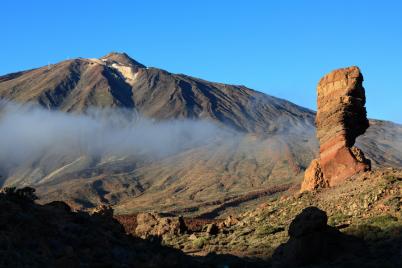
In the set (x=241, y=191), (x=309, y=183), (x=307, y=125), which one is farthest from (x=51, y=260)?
(x=307, y=125)

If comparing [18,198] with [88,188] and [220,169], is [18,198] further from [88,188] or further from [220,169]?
[220,169]

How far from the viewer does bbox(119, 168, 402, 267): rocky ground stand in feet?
94.0

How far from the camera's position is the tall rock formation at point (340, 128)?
40062 millimetres

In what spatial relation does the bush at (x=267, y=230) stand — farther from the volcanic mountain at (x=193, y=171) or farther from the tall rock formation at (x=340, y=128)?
the volcanic mountain at (x=193, y=171)

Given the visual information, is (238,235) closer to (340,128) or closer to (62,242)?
(340,128)

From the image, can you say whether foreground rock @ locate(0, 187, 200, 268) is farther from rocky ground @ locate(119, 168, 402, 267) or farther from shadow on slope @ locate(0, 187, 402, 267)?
rocky ground @ locate(119, 168, 402, 267)

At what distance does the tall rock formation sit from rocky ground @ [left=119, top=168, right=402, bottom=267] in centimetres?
119

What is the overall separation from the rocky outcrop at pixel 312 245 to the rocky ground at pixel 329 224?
32cm

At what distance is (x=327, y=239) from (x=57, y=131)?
16192 cm

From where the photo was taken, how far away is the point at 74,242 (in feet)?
49.2

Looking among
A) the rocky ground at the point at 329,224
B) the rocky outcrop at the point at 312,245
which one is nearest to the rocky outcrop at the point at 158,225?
the rocky ground at the point at 329,224

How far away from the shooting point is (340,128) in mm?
40500

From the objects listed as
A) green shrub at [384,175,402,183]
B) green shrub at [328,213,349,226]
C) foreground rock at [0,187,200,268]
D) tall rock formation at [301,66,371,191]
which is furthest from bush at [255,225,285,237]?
foreground rock at [0,187,200,268]

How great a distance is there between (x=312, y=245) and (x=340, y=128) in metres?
17.2
